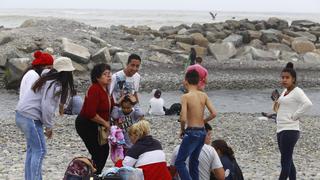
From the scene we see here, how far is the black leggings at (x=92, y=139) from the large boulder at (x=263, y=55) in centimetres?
2570

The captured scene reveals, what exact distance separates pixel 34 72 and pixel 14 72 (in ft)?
55.0

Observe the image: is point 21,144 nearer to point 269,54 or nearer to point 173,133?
point 173,133

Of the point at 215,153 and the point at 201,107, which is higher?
the point at 201,107

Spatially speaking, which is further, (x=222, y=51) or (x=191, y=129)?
(x=222, y=51)

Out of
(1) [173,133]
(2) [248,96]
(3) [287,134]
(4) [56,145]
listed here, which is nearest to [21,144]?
(4) [56,145]

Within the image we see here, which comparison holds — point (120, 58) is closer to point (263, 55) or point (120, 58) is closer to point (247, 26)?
point (263, 55)

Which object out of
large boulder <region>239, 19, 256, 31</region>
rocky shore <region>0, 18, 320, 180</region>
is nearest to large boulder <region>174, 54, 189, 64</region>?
rocky shore <region>0, 18, 320, 180</region>

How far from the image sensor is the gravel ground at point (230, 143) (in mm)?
9328

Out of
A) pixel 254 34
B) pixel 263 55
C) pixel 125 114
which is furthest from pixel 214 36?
pixel 125 114

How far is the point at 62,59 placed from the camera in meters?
6.55

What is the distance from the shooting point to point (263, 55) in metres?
32.2

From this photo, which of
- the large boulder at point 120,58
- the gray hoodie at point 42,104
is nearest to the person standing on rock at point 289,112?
the gray hoodie at point 42,104

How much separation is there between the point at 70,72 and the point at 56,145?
16.5 feet

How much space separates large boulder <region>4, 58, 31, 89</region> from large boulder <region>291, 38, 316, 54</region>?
1681cm
